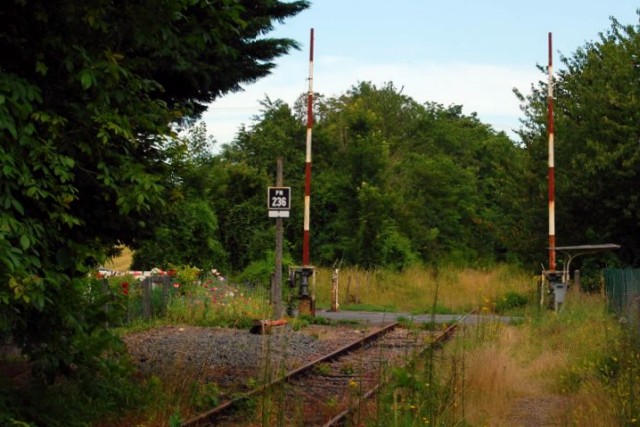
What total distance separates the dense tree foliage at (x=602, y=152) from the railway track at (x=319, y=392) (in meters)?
13.6

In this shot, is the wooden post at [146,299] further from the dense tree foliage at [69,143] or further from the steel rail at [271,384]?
the dense tree foliage at [69,143]

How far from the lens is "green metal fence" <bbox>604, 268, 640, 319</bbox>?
46.2ft

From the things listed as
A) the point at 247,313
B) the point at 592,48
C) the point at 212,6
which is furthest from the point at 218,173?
the point at 212,6

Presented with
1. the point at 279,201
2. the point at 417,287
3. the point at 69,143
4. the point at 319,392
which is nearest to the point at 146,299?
the point at 279,201

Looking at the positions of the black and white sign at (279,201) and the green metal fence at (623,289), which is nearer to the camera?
the green metal fence at (623,289)

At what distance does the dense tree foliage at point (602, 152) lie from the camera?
1077 inches

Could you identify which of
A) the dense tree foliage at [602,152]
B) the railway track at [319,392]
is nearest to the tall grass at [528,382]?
the railway track at [319,392]

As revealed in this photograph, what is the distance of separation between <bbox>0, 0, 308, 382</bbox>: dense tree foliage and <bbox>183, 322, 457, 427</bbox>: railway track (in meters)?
1.71

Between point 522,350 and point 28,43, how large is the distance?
377 inches

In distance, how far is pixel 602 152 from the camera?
27.3 metres

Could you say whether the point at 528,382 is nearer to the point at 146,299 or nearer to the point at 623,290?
the point at 623,290

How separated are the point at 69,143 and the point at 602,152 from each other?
2301 centimetres

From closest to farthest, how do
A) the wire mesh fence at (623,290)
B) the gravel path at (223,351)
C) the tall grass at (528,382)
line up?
the tall grass at (528,382)
the gravel path at (223,351)
the wire mesh fence at (623,290)

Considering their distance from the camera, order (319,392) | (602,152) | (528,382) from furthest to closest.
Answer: (602,152)
(528,382)
(319,392)
